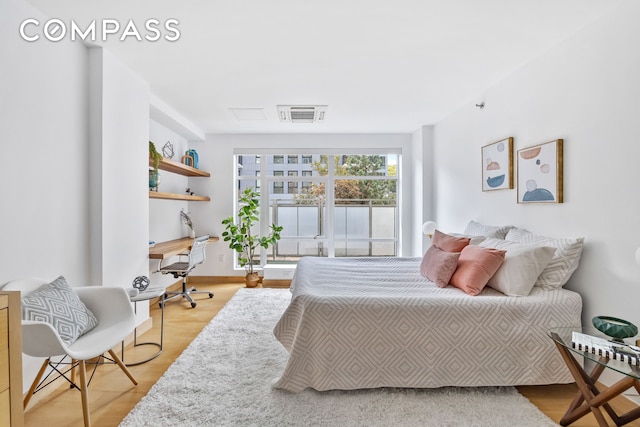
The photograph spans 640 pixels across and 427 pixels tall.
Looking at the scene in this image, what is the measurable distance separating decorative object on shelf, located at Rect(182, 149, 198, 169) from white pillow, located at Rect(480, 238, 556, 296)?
13.9 ft

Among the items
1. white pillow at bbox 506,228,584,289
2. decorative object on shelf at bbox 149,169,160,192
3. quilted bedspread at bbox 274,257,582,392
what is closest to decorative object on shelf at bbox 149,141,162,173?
decorative object on shelf at bbox 149,169,160,192

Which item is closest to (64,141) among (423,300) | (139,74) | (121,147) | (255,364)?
(121,147)

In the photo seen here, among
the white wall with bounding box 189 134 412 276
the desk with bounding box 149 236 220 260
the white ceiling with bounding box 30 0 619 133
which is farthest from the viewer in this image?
the white wall with bounding box 189 134 412 276

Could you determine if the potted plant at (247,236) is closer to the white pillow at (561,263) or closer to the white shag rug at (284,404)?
the white shag rug at (284,404)

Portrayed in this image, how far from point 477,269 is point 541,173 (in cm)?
96

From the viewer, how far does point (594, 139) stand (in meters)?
2.10

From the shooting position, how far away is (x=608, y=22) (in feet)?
6.56

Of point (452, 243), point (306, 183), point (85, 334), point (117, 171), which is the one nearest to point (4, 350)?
point (85, 334)

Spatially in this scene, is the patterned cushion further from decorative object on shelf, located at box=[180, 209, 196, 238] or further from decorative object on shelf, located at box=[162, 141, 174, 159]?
decorative object on shelf, located at box=[180, 209, 196, 238]

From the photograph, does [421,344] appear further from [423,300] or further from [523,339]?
[523,339]

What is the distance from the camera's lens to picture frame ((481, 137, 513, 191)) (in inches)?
114

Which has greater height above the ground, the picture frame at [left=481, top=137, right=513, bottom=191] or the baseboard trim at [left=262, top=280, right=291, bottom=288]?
the picture frame at [left=481, top=137, right=513, bottom=191]

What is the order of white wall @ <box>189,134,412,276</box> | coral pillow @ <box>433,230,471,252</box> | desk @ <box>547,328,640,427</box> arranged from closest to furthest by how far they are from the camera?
desk @ <box>547,328,640,427</box> → coral pillow @ <box>433,230,471,252</box> → white wall @ <box>189,134,412,276</box>

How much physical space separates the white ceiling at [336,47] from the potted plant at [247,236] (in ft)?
5.43
